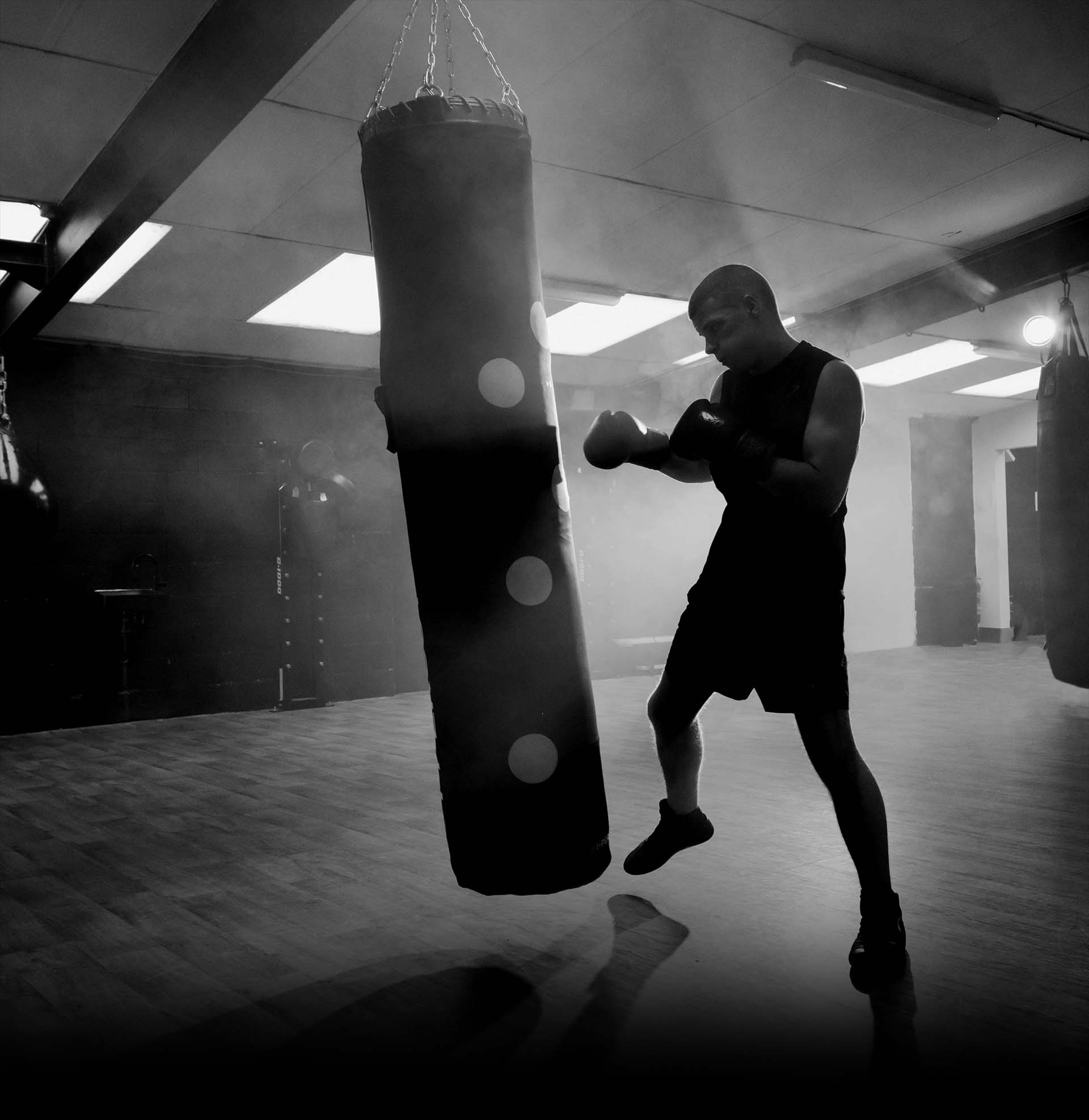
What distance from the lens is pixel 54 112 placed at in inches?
139

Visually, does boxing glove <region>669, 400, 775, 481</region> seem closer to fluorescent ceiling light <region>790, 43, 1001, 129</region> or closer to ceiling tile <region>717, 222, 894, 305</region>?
fluorescent ceiling light <region>790, 43, 1001, 129</region>

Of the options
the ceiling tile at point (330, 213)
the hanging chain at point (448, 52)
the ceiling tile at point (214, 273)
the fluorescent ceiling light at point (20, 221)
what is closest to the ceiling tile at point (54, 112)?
the fluorescent ceiling light at point (20, 221)

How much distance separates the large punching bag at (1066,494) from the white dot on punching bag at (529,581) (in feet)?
12.0

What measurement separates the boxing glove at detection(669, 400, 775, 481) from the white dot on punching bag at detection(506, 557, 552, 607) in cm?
34

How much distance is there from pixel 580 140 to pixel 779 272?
206 cm

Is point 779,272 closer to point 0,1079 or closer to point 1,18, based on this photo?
point 1,18

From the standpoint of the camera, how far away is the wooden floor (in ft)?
4.81

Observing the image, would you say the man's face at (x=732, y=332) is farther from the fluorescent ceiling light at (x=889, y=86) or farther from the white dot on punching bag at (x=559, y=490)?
the fluorescent ceiling light at (x=889, y=86)

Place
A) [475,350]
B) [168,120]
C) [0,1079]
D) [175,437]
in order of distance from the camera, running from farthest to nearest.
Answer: [175,437] → [168,120] → [475,350] → [0,1079]

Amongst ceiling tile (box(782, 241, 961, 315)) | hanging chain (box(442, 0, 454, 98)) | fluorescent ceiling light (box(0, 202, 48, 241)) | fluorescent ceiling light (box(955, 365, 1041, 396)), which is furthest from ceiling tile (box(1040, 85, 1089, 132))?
fluorescent ceiling light (box(955, 365, 1041, 396))

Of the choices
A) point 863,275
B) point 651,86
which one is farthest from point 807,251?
point 651,86

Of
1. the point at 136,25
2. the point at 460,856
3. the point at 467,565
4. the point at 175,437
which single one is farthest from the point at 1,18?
the point at 175,437

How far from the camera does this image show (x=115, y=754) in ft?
15.6

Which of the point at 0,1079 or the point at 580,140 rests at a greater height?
the point at 580,140
